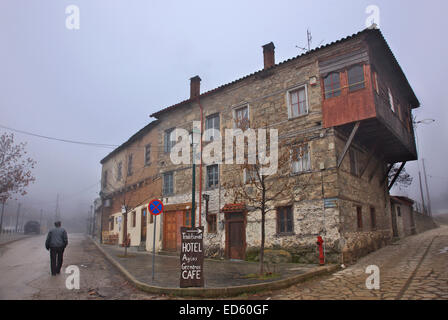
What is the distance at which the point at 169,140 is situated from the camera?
20062 millimetres

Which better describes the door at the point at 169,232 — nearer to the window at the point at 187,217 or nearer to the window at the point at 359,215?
the window at the point at 187,217

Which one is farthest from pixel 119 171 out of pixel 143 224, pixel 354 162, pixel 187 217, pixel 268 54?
pixel 354 162

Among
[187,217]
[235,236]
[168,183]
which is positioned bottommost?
[235,236]

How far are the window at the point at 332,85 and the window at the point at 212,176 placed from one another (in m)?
6.75

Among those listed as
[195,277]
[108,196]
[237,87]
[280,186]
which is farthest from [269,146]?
[108,196]

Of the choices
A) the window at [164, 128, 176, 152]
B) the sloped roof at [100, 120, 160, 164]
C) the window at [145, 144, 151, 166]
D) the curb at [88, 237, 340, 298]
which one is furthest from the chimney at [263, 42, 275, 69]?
the curb at [88, 237, 340, 298]

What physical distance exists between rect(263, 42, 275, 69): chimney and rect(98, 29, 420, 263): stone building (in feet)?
0.05

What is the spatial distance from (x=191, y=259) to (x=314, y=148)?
7520 mm

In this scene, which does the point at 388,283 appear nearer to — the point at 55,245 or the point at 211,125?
the point at 55,245

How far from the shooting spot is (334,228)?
12.1 m

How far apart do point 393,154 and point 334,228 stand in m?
8.86

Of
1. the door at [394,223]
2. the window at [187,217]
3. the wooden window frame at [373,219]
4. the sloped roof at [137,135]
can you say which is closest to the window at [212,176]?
the window at [187,217]

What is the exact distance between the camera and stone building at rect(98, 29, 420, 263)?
41.2 ft
